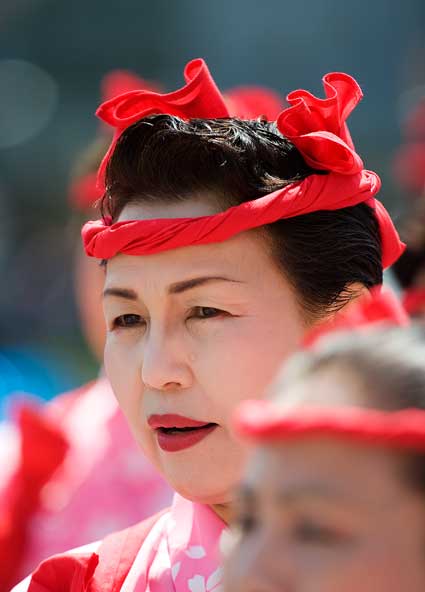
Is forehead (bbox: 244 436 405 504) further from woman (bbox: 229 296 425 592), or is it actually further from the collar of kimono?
the collar of kimono

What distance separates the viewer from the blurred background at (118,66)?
10961 mm

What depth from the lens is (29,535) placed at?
2.87 metres

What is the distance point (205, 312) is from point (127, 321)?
0.14 metres

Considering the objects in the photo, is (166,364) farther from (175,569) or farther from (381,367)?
(381,367)

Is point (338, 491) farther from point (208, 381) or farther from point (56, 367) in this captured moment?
point (56, 367)

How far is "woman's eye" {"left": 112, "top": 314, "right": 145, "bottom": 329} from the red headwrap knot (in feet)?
1.25

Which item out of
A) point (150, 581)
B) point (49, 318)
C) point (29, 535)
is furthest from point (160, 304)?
point (49, 318)

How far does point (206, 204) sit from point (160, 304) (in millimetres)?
177

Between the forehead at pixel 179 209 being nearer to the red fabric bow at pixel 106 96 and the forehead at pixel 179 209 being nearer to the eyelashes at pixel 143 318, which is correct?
the eyelashes at pixel 143 318

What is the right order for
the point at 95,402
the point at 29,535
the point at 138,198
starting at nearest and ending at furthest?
the point at 138,198 → the point at 29,535 → the point at 95,402

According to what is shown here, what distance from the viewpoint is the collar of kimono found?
5.36 ft

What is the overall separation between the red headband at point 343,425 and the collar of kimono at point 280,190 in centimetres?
62

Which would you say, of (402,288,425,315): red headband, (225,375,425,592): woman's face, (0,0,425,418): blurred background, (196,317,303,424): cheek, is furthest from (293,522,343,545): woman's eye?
(0,0,425,418): blurred background

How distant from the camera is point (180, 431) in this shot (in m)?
1.63
